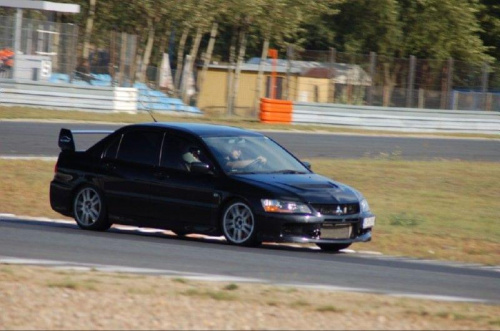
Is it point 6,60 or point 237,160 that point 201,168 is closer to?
point 237,160

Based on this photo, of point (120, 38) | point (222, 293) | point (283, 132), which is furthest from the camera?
point (120, 38)

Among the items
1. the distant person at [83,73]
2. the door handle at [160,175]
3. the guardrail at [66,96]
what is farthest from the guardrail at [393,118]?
the door handle at [160,175]

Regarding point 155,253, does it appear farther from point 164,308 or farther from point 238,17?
point 238,17

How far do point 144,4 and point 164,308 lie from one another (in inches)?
1456

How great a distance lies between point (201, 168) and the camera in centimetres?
1230

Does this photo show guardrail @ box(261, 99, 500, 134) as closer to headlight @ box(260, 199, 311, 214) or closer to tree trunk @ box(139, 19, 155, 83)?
tree trunk @ box(139, 19, 155, 83)

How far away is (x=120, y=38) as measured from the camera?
37000 mm

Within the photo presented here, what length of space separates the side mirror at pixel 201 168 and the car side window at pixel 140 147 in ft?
2.12

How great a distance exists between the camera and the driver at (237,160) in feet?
41.1

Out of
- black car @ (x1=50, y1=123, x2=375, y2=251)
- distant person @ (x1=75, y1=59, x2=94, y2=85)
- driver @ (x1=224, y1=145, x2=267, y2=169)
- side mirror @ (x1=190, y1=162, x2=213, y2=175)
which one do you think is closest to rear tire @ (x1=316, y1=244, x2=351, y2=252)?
black car @ (x1=50, y1=123, x2=375, y2=251)

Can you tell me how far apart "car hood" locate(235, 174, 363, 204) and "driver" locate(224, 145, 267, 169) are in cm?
28

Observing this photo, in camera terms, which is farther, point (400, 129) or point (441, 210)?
point (400, 129)

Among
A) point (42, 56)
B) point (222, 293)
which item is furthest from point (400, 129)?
point (222, 293)

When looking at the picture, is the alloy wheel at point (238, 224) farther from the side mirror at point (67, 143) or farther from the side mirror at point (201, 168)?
the side mirror at point (67, 143)
